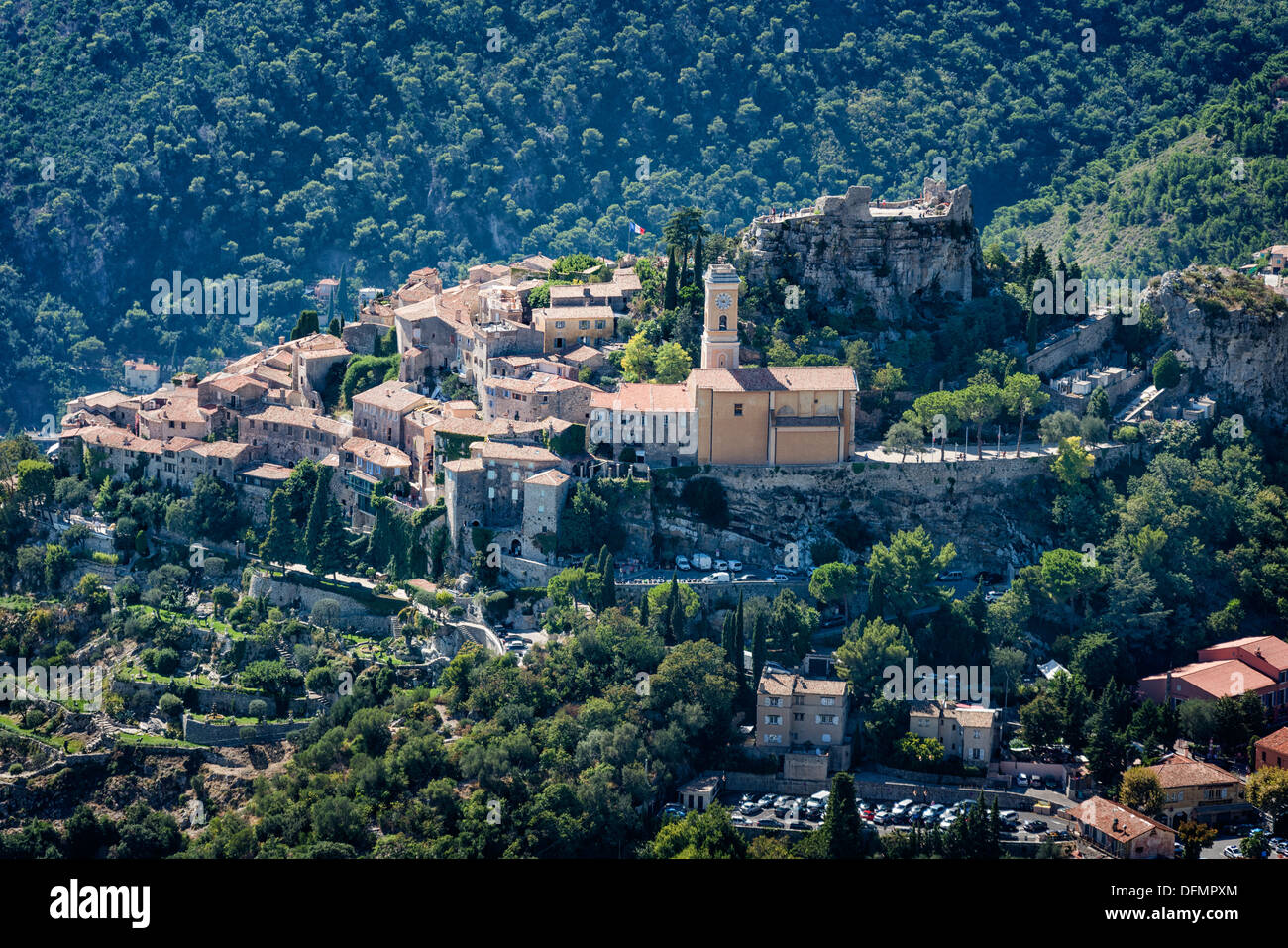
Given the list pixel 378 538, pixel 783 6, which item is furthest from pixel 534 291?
pixel 783 6

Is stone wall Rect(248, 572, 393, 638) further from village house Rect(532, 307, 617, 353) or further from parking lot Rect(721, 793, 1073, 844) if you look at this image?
parking lot Rect(721, 793, 1073, 844)

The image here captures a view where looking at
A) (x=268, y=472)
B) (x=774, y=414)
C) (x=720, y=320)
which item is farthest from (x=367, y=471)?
(x=774, y=414)

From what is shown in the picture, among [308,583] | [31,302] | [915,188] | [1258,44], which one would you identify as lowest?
[308,583]

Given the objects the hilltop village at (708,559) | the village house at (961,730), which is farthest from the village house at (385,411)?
the village house at (961,730)

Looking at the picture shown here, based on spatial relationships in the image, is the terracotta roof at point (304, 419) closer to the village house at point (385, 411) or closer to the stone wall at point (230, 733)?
the village house at point (385, 411)

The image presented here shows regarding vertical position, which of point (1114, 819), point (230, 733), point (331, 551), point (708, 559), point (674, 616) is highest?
point (708, 559)

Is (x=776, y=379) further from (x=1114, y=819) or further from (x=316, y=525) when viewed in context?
(x=1114, y=819)

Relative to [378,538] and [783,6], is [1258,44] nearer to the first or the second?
[783,6]
